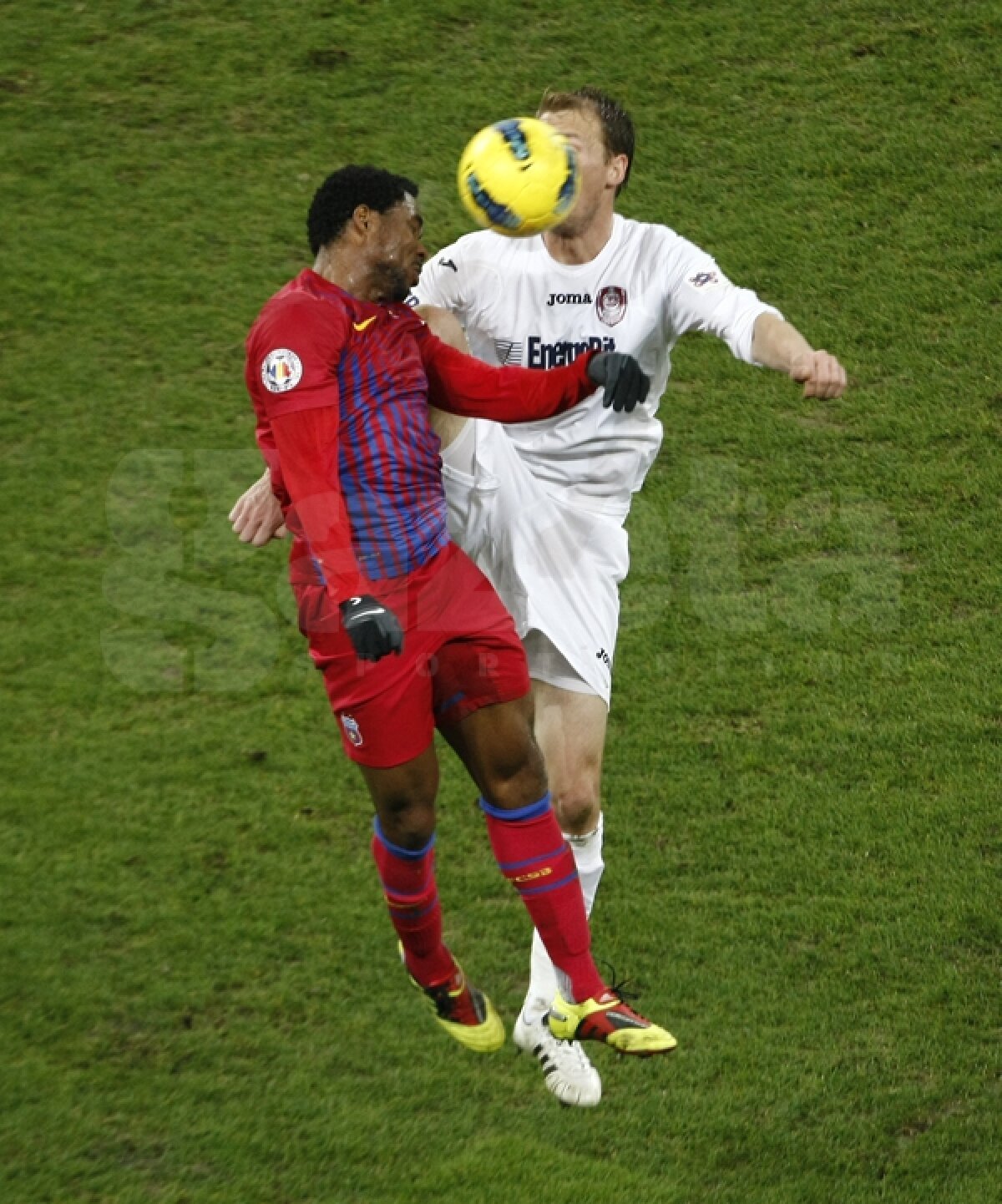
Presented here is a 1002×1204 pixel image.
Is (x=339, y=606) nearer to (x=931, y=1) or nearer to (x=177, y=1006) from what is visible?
(x=177, y=1006)

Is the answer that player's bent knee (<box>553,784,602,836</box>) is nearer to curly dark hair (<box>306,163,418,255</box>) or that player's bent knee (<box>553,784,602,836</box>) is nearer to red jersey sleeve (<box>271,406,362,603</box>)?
red jersey sleeve (<box>271,406,362,603</box>)

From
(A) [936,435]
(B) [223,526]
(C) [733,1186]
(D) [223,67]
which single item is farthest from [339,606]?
(D) [223,67]

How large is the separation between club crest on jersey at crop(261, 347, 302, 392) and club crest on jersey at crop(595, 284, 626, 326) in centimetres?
134

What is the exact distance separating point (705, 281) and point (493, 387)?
0.82 m


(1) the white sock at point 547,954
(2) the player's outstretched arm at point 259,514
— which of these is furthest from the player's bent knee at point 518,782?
(2) the player's outstretched arm at point 259,514

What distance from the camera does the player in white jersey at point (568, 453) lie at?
5840 millimetres

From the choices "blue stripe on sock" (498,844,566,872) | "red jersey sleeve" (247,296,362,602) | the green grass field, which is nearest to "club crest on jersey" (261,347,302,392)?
"red jersey sleeve" (247,296,362,602)

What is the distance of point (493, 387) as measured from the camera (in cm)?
521

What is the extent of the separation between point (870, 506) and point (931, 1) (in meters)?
3.60

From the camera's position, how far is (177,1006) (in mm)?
7414

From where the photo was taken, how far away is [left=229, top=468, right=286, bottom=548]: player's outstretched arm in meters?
5.37

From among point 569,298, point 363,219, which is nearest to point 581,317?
point 569,298

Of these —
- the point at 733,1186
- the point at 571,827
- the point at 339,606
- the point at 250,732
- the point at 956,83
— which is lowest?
the point at 733,1186

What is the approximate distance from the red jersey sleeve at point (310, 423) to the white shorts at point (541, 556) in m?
0.95
